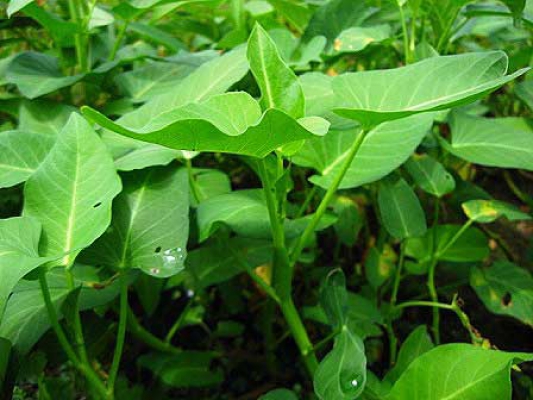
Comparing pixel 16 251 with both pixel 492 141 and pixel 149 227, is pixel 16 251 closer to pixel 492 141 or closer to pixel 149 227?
pixel 149 227

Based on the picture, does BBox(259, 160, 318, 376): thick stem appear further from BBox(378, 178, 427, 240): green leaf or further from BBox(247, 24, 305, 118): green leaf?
BBox(378, 178, 427, 240): green leaf

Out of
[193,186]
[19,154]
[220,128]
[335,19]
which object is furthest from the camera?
[335,19]

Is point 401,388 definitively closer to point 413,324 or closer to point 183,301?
point 413,324

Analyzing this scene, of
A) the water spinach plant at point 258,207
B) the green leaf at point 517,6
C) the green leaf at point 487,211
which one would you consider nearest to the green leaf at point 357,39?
the water spinach plant at point 258,207

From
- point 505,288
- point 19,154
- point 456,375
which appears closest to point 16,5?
point 19,154

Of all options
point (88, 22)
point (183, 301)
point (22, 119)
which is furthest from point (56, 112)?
point (183, 301)

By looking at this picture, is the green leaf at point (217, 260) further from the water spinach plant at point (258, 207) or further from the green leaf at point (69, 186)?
the green leaf at point (69, 186)
